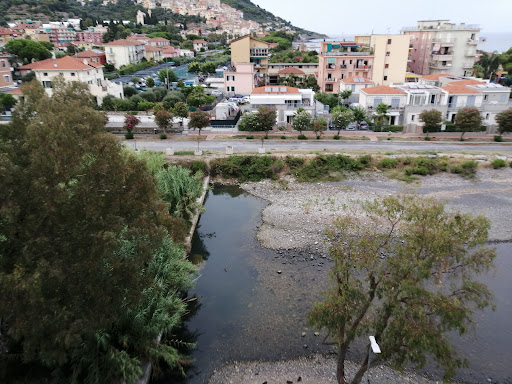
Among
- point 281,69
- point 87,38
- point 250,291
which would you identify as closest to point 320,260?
point 250,291

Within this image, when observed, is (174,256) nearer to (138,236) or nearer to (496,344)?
(138,236)

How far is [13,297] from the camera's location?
28.4 ft

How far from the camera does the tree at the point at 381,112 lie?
44.8 m

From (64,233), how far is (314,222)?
1994cm

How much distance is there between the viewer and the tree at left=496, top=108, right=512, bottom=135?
135 ft

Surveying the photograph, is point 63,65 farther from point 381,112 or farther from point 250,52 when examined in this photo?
point 381,112

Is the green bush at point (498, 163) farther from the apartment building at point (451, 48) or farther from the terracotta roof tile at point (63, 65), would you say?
the terracotta roof tile at point (63, 65)

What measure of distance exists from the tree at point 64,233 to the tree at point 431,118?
39299 millimetres

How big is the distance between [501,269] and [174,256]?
1947cm

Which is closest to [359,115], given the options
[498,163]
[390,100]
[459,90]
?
[390,100]

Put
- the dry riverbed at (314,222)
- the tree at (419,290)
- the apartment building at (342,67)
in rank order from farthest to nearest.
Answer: the apartment building at (342,67) < the dry riverbed at (314,222) < the tree at (419,290)

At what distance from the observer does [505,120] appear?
4144 centimetres

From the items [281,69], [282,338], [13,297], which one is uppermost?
[281,69]

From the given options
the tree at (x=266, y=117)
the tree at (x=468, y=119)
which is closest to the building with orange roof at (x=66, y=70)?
the tree at (x=266, y=117)
